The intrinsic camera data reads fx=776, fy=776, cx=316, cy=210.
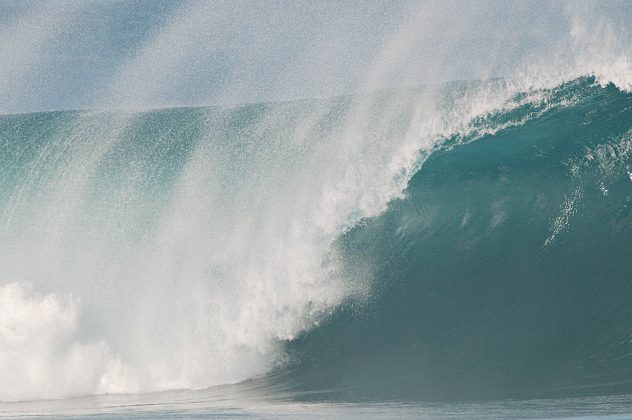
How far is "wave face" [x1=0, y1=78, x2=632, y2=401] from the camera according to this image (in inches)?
366

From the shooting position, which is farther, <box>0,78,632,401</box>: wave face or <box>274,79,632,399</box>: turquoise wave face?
<box>0,78,632,401</box>: wave face

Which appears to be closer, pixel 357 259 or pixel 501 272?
pixel 501 272

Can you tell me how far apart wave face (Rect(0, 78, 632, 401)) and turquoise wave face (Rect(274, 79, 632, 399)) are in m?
0.03

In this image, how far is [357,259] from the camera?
10.5 metres

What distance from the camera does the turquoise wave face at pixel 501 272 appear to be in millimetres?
8570

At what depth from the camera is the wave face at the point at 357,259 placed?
930cm

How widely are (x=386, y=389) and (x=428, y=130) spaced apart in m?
4.21

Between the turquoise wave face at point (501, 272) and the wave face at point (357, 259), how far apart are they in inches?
1.2

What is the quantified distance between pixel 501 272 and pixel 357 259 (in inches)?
75.7

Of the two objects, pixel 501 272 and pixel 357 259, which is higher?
pixel 357 259

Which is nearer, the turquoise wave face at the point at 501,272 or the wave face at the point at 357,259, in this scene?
the turquoise wave face at the point at 501,272

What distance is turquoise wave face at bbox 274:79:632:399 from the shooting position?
857cm

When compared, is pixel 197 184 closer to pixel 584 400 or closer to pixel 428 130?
pixel 428 130

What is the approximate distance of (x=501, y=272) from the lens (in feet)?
33.9
